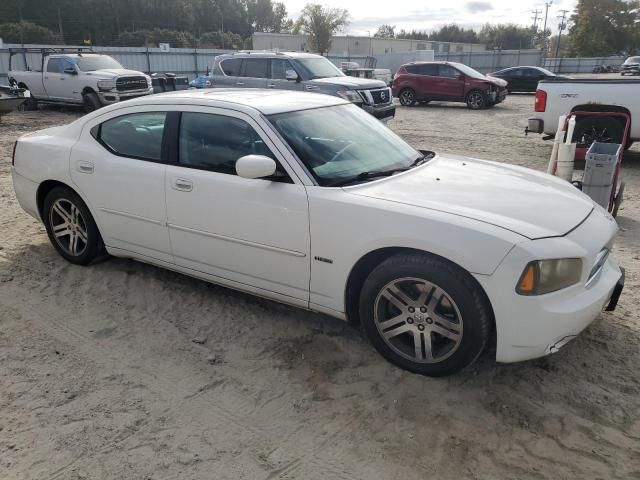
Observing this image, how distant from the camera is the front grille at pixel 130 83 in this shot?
16.6 meters

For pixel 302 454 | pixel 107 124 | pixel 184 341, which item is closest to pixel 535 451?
pixel 302 454

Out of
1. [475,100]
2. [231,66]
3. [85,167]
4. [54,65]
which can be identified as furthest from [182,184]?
[475,100]

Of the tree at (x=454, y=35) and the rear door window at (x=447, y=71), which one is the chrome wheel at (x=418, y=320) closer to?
the rear door window at (x=447, y=71)

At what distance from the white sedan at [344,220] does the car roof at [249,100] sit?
0.02 m

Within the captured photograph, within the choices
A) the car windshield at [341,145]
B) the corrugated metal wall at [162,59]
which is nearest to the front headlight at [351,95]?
the car windshield at [341,145]

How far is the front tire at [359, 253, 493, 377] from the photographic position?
2.87 metres

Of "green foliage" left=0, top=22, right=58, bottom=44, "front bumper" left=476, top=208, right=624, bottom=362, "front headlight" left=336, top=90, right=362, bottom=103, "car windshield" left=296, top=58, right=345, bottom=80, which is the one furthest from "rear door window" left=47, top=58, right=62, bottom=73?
"green foliage" left=0, top=22, right=58, bottom=44

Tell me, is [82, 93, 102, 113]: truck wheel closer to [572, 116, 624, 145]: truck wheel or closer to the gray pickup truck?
the gray pickup truck

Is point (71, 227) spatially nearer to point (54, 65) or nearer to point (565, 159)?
point (565, 159)

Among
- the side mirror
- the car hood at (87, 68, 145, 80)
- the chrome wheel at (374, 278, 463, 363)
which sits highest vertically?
the car hood at (87, 68, 145, 80)

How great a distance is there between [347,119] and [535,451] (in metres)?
2.66

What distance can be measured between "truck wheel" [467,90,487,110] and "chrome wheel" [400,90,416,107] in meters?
2.18

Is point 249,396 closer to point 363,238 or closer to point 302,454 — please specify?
point 302,454

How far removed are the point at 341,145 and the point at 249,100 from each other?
77 cm
